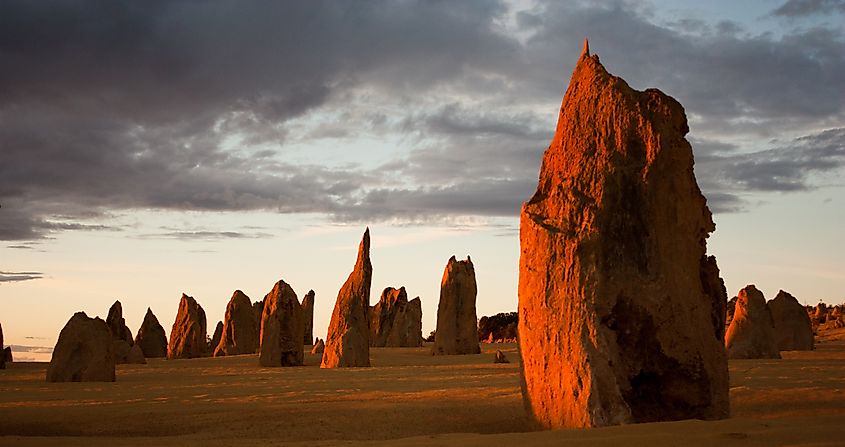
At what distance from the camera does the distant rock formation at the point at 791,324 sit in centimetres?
2480

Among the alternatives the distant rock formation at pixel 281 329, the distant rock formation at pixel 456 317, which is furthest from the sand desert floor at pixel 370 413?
the distant rock formation at pixel 456 317

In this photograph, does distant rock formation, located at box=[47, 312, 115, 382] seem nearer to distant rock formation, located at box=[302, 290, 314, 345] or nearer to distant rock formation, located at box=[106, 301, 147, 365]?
distant rock formation, located at box=[106, 301, 147, 365]

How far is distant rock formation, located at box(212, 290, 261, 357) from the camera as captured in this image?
3547cm

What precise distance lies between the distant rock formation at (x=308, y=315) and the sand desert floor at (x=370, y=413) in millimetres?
20492

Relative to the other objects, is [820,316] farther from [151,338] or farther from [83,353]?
[83,353]

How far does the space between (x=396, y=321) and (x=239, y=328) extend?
23.1 ft

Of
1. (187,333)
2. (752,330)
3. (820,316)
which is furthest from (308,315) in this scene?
(820,316)

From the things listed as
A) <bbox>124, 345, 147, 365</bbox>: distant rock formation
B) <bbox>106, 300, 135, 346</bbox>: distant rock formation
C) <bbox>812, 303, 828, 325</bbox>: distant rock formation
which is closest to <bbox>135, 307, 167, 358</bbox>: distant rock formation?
<bbox>106, 300, 135, 346</bbox>: distant rock formation

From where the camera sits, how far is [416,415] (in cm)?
1048

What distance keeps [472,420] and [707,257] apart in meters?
3.37

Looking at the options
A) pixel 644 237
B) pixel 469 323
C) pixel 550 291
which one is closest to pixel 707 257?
pixel 644 237

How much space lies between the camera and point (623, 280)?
8109 mm

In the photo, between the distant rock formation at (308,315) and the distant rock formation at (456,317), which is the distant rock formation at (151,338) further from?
Answer: the distant rock formation at (456,317)

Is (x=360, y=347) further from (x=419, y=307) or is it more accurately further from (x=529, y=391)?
(x=419, y=307)
